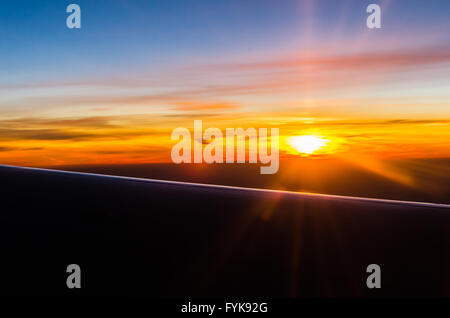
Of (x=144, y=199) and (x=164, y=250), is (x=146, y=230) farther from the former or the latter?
(x=144, y=199)

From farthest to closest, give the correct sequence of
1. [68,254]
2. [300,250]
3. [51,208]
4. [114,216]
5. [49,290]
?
[51,208]
[114,216]
[68,254]
[300,250]
[49,290]

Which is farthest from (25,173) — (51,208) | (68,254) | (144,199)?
(68,254)

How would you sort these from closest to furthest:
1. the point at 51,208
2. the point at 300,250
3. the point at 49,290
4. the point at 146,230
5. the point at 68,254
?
1. the point at 49,290
2. the point at 300,250
3. the point at 68,254
4. the point at 146,230
5. the point at 51,208

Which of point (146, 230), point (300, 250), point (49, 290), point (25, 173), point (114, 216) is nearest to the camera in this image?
point (49, 290)

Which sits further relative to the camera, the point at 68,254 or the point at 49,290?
the point at 68,254

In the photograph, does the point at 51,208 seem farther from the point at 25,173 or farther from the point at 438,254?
the point at 438,254

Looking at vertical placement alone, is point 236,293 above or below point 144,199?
below

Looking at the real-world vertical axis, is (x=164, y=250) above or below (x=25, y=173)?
below
